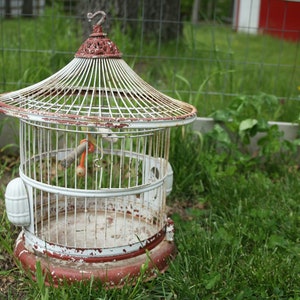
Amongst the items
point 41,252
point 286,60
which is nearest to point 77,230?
point 41,252

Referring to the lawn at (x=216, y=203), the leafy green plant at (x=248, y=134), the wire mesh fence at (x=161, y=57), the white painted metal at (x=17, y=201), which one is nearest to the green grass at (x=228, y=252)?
the lawn at (x=216, y=203)

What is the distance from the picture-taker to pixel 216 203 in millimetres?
2850

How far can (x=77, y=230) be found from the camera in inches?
96.6

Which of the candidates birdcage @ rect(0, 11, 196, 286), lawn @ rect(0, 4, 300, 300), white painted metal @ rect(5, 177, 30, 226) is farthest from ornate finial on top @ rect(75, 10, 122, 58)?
lawn @ rect(0, 4, 300, 300)

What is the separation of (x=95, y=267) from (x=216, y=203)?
1.00 metres

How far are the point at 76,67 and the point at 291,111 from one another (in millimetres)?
2138

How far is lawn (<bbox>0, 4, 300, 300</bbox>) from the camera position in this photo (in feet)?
6.75

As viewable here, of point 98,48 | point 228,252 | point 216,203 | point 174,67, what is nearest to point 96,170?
point 98,48

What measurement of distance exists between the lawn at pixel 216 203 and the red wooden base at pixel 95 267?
0.04m

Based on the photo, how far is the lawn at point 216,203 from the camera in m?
2.06

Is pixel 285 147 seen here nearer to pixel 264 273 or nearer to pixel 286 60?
pixel 264 273

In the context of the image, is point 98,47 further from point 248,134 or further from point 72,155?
point 248,134

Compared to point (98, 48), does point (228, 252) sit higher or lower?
lower

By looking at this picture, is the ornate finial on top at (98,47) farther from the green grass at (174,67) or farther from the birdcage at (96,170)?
the green grass at (174,67)
